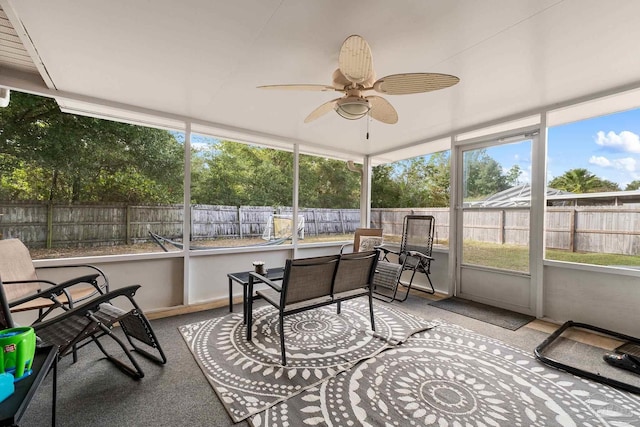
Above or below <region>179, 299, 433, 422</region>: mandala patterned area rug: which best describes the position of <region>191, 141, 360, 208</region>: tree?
above

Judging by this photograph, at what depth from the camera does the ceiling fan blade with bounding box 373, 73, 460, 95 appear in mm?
1683

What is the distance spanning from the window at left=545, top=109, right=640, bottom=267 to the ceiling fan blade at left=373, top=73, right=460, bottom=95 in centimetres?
239

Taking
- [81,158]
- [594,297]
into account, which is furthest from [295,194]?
[594,297]

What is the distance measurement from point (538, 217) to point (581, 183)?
539mm

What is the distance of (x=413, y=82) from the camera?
1.77m

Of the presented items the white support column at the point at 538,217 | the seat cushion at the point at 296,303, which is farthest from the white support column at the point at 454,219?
the seat cushion at the point at 296,303

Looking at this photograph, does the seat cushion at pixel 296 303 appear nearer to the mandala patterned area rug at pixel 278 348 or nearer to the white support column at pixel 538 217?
the mandala patterned area rug at pixel 278 348

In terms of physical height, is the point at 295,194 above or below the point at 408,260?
above

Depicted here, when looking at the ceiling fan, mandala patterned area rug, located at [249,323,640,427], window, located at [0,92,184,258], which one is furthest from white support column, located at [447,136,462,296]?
window, located at [0,92,184,258]

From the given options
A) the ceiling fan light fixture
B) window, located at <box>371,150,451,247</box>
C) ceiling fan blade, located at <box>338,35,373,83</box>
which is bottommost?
window, located at <box>371,150,451,247</box>

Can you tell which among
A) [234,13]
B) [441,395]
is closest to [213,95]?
[234,13]

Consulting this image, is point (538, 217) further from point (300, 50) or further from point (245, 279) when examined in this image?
point (245, 279)

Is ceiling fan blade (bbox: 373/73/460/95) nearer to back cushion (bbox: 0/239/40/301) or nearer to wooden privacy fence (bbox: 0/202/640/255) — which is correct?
wooden privacy fence (bbox: 0/202/640/255)

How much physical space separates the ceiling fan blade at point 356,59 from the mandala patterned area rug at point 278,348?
2153 millimetres
